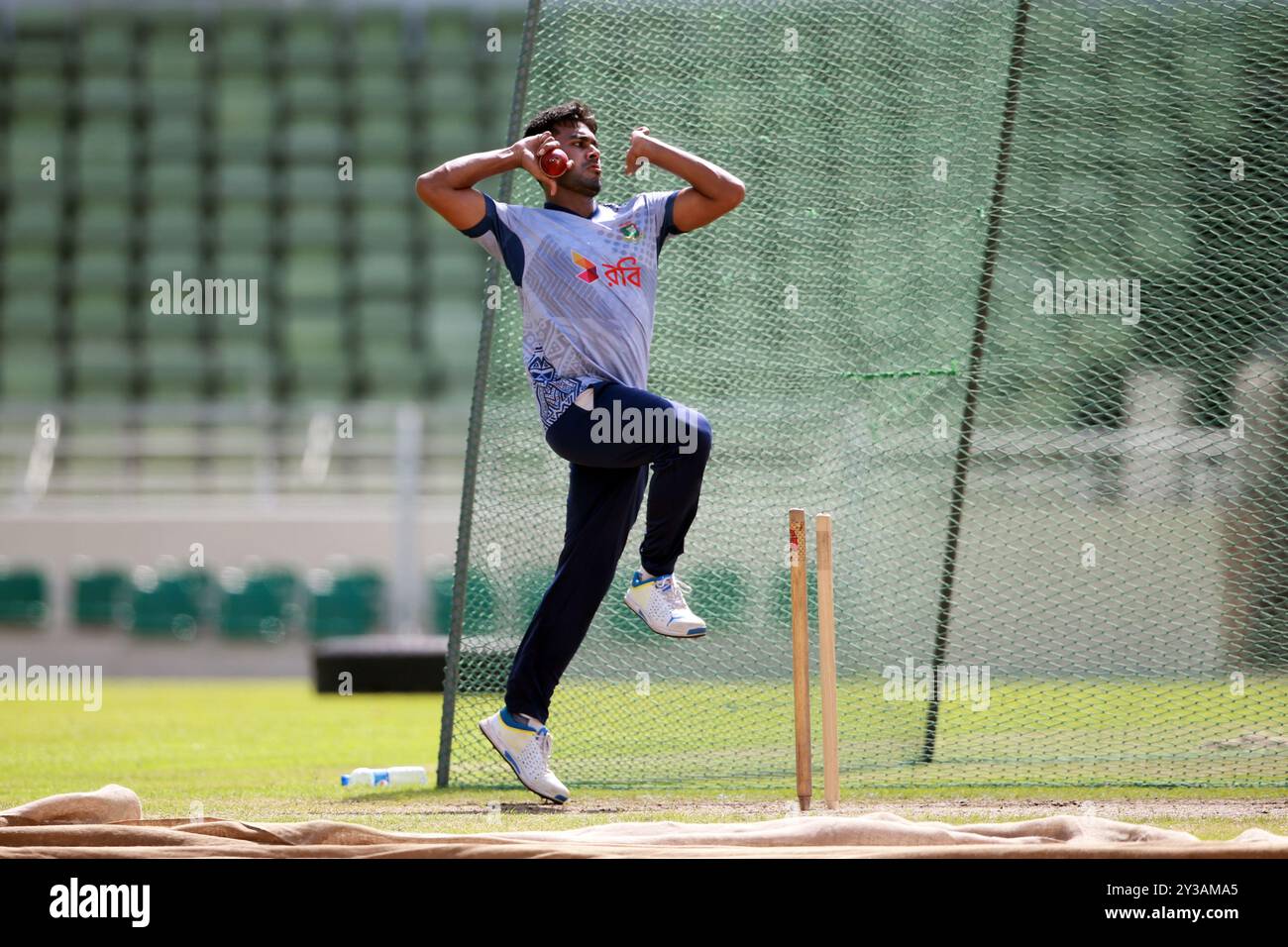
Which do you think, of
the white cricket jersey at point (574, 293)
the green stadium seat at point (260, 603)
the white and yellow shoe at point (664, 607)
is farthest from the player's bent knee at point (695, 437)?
the green stadium seat at point (260, 603)

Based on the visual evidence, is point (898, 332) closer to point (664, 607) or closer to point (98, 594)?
point (664, 607)

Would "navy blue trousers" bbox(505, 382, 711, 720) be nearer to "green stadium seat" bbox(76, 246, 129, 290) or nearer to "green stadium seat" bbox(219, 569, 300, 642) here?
"green stadium seat" bbox(219, 569, 300, 642)

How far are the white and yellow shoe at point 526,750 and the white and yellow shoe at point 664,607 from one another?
460 mm

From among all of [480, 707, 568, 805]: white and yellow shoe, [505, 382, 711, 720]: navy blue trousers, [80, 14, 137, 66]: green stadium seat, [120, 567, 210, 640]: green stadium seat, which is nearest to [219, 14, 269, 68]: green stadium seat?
[80, 14, 137, 66]: green stadium seat

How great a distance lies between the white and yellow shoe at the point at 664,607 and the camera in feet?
13.3

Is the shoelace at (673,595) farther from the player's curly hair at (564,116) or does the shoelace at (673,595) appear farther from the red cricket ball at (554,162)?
the player's curly hair at (564,116)

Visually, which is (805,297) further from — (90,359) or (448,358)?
(90,359)

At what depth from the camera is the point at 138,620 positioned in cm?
1323

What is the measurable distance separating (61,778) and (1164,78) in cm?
489

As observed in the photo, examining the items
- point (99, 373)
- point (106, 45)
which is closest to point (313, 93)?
point (106, 45)

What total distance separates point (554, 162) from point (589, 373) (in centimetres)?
61

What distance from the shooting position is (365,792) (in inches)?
196

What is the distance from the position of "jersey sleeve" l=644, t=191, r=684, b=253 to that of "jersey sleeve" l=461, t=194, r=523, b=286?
0.38 metres

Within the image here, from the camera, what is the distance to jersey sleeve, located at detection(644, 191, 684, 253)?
4.31m
